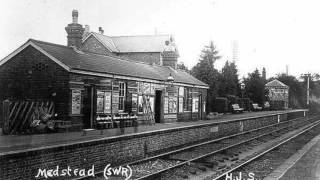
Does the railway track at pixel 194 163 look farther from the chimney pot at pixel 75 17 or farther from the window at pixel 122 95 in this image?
the chimney pot at pixel 75 17

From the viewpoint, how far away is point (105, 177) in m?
9.38

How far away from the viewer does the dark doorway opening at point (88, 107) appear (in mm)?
16486

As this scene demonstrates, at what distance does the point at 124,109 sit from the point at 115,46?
2755cm

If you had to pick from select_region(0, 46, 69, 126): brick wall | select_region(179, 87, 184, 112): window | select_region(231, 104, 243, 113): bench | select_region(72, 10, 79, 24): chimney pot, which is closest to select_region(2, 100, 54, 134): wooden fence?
select_region(0, 46, 69, 126): brick wall

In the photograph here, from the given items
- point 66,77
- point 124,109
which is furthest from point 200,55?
point 66,77

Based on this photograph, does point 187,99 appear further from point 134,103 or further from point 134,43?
point 134,43

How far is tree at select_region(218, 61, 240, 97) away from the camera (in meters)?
46.7

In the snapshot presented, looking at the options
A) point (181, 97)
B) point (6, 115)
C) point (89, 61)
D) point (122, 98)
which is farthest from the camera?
point (181, 97)

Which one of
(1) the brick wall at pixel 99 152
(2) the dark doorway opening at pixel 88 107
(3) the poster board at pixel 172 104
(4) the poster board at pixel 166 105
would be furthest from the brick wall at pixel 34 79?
(3) the poster board at pixel 172 104

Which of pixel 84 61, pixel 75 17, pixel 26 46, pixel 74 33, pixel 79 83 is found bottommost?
pixel 79 83

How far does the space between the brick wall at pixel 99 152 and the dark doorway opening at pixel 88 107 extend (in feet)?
13.3

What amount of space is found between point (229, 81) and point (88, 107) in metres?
34.7

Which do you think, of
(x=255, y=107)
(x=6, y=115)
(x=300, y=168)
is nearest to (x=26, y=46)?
(x=6, y=115)

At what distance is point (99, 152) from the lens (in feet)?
34.1
